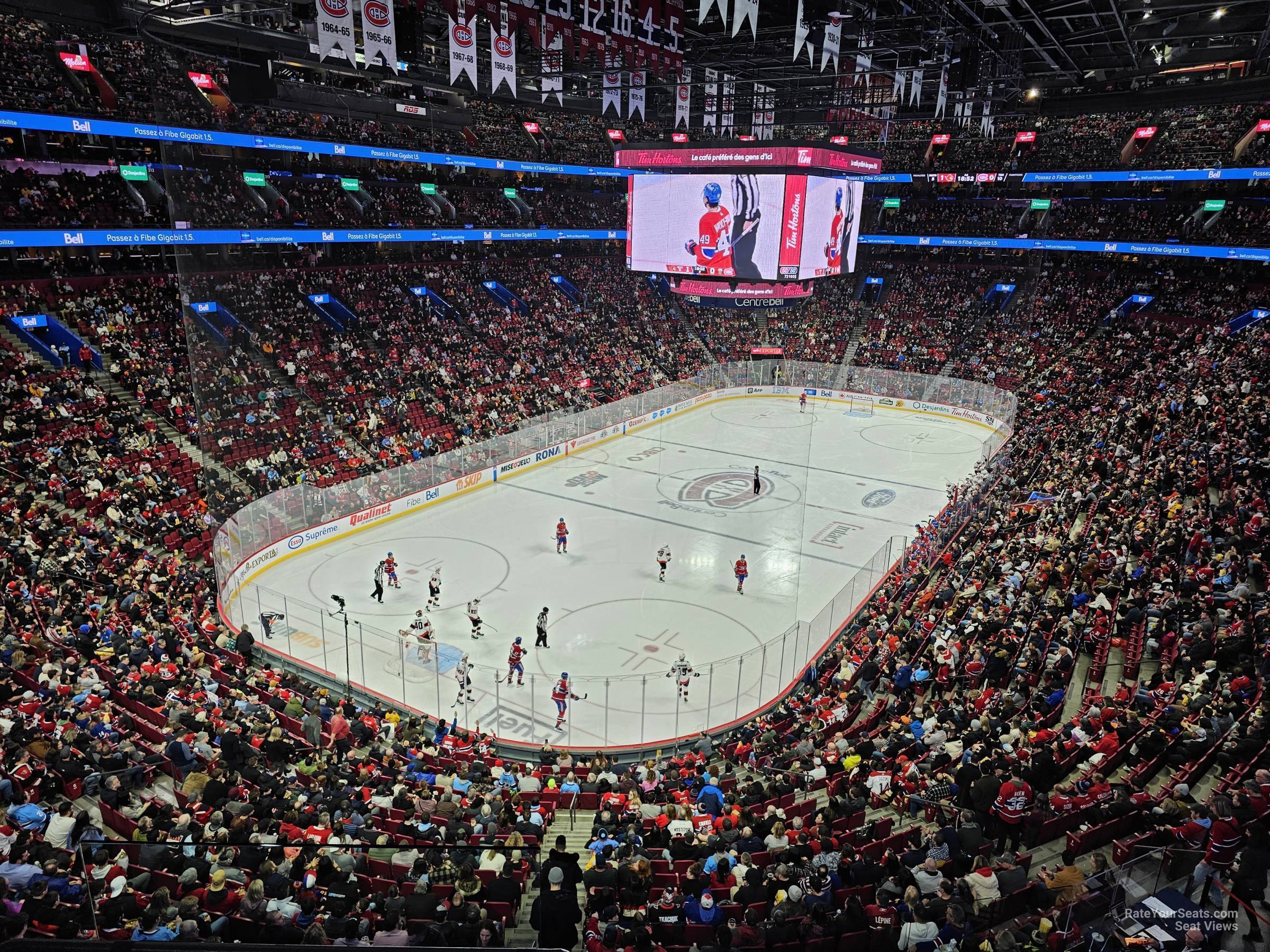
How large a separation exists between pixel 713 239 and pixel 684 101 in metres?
13.3

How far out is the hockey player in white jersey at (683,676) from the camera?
1441cm

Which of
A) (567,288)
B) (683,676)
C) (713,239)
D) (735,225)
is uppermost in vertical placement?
(735,225)

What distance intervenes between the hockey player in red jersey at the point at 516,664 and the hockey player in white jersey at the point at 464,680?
0.76 m

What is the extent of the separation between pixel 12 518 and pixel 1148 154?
2077 inches

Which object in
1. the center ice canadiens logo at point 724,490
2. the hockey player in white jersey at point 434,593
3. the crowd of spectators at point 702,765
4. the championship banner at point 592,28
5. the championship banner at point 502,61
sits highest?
the championship banner at point 592,28

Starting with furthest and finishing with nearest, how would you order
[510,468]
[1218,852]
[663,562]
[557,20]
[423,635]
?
[510,468] < [663,562] < [557,20] < [423,635] < [1218,852]

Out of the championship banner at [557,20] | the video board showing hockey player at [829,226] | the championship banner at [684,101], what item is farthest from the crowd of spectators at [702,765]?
the championship banner at [684,101]

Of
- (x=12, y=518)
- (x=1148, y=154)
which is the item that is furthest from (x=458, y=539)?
(x=1148, y=154)

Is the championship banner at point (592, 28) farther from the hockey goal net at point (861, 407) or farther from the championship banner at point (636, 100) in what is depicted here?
the hockey goal net at point (861, 407)

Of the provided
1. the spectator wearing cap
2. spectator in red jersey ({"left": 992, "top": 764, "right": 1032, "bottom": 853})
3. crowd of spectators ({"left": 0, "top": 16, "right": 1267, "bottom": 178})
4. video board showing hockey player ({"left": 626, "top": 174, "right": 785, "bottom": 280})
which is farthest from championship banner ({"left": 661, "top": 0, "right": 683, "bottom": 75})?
the spectator wearing cap

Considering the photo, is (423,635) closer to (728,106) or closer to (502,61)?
(502,61)

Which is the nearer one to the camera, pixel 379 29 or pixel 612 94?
pixel 379 29

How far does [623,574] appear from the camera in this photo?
22750 millimetres

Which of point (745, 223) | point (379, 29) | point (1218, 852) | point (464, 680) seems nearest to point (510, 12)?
point (379, 29)
